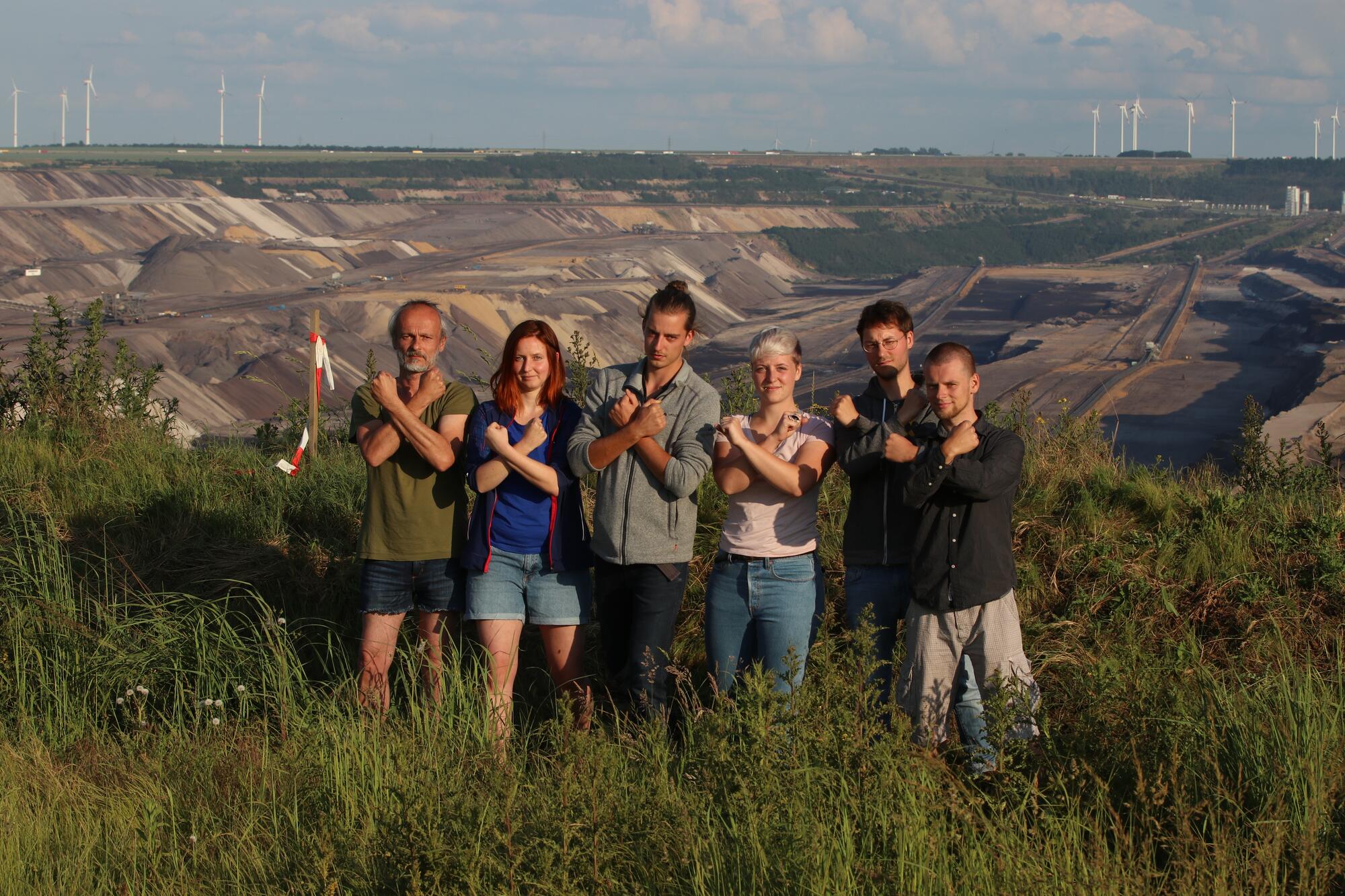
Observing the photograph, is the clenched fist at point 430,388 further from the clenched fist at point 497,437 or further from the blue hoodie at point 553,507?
the clenched fist at point 497,437

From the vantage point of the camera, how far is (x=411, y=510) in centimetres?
479

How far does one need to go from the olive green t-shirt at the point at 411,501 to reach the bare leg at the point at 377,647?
9.7 inches

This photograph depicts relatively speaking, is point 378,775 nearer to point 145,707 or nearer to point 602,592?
point 602,592

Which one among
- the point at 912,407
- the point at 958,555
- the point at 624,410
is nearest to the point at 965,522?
the point at 958,555

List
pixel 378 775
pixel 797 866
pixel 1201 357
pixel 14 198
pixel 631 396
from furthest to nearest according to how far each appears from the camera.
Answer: pixel 14 198 → pixel 1201 357 → pixel 631 396 → pixel 378 775 → pixel 797 866

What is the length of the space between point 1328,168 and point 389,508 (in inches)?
7020

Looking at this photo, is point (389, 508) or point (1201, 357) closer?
point (389, 508)

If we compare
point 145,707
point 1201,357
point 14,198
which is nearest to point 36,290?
point 14,198

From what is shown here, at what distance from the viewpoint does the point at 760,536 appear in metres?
4.44

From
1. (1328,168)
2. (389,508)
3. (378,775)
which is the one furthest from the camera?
(1328,168)

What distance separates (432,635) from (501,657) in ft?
1.59

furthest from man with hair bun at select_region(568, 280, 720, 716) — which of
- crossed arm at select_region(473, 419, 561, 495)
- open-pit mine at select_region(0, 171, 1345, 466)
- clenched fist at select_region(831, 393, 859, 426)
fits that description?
open-pit mine at select_region(0, 171, 1345, 466)

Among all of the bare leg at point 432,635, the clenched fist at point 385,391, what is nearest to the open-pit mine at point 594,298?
the bare leg at point 432,635

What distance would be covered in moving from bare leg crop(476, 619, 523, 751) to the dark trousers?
34 centimetres
